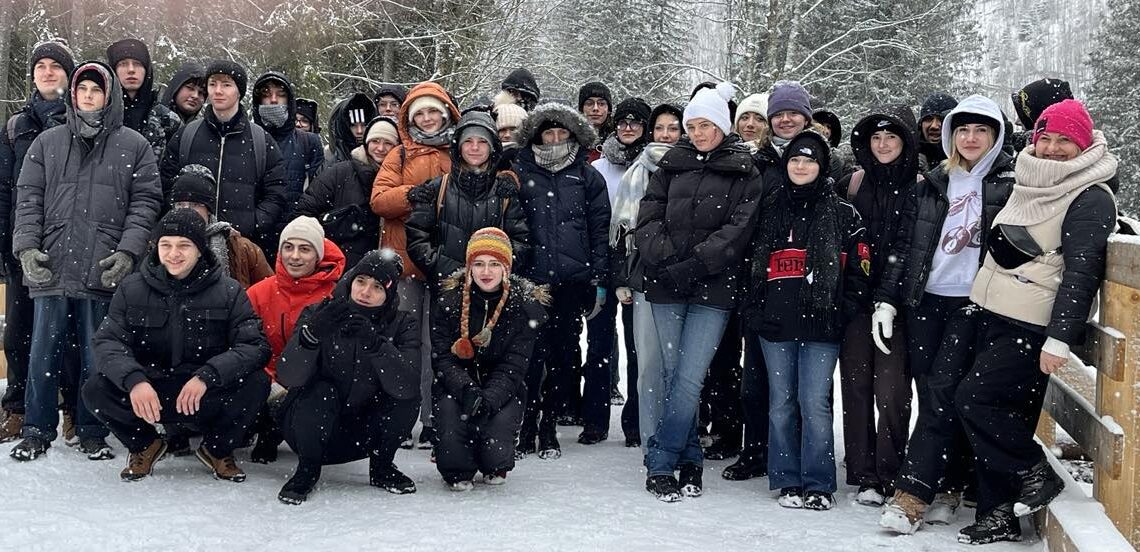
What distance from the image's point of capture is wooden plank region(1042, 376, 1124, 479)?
12.5 feet

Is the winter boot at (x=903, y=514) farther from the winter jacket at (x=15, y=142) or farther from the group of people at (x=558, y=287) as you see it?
the winter jacket at (x=15, y=142)

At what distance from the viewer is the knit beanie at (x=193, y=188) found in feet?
18.4

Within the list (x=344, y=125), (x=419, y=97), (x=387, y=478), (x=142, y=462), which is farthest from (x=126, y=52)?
(x=387, y=478)

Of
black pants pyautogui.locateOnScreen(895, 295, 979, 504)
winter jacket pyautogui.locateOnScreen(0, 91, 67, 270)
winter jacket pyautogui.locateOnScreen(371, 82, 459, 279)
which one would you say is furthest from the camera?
winter jacket pyautogui.locateOnScreen(371, 82, 459, 279)

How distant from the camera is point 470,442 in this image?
16.9 feet

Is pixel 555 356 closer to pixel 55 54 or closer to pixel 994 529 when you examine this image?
pixel 994 529

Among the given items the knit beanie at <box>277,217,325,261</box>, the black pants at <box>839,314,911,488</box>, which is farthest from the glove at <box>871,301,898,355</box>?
the knit beanie at <box>277,217,325,261</box>

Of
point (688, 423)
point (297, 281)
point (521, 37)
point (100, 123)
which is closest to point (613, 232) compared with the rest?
point (688, 423)

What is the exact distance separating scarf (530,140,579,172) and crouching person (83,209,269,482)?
210 centimetres

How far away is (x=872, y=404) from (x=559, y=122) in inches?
104

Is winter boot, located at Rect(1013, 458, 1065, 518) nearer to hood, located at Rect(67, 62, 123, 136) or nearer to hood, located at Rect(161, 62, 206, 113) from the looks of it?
hood, located at Rect(67, 62, 123, 136)

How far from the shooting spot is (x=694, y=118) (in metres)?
5.15

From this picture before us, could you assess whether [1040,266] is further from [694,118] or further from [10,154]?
[10,154]

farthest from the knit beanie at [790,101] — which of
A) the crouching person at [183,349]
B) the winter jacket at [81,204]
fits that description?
the winter jacket at [81,204]
